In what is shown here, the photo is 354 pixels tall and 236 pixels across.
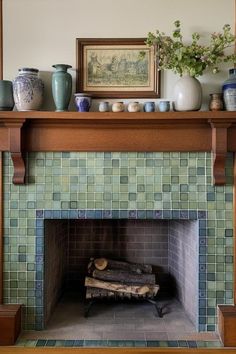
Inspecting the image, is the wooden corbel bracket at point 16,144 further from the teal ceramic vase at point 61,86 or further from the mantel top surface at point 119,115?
the teal ceramic vase at point 61,86

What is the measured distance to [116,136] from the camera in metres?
2.30

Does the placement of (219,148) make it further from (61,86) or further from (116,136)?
(61,86)

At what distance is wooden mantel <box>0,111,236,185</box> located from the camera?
7.36 ft

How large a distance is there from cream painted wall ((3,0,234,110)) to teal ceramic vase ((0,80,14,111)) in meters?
0.11

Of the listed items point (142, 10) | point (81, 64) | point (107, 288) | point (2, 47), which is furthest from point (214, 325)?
point (2, 47)

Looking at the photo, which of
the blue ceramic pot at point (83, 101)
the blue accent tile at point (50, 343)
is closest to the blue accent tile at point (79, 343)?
the blue accent tile at point (50, 343)

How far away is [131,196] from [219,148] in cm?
59

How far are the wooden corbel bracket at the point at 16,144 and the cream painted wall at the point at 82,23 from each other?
34 centimetres

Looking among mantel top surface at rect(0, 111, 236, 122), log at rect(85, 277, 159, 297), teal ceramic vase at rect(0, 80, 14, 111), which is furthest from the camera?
log at rect(85, 277, 159, 297)

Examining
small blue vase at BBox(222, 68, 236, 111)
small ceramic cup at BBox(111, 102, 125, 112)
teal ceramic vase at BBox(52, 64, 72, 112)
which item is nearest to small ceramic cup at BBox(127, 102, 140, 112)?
small ceramic cup at BBox(111, 102, 125, 112)

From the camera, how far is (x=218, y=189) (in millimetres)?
2336

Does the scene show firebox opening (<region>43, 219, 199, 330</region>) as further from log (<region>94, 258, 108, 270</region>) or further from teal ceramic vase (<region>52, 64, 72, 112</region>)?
teal ceramic vase (<region>52, 64, 72, 112</region>)

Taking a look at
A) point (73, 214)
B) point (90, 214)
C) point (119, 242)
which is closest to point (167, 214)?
point (90, 214)

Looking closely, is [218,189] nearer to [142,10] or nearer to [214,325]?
[214,325]
